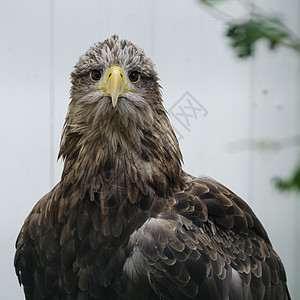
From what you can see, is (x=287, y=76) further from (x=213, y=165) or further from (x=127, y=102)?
(x=127, y=102)

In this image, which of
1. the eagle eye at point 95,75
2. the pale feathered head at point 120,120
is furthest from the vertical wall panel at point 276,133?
the eagle eye at point 95,75

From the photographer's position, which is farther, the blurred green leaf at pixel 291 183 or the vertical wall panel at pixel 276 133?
the vertical wall panel at pixel 276 133

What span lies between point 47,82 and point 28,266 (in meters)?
0.85

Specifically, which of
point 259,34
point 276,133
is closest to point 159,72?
point 276,133

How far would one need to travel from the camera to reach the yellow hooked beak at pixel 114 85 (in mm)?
1393

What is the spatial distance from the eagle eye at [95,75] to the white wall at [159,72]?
0.67 m

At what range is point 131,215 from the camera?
156 cm

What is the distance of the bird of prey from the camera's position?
147cm

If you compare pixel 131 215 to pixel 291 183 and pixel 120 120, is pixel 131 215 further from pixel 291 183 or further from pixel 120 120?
pixel 291 183

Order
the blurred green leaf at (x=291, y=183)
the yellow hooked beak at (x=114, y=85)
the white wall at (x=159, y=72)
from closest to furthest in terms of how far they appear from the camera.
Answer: the blurred green leaf at (x=291, y=183) → the yellow hooked beak at (x=114, y=85) → the white wall at (x=159, y=72)

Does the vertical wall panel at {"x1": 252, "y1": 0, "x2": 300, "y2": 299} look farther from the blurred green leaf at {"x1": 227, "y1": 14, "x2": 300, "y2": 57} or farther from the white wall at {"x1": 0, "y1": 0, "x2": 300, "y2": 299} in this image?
the blurred green leaf at {"x1": 227, "y1": 14, "x2": 300, "y2": 57}

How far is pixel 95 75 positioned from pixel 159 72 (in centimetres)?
72

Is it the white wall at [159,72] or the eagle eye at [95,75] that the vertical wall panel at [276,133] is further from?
the eagle eye at [95,75]

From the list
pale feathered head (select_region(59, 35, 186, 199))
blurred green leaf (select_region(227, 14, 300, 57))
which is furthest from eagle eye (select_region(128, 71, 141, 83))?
blurred green leaf (select_region(227, 14, 300, 57))
